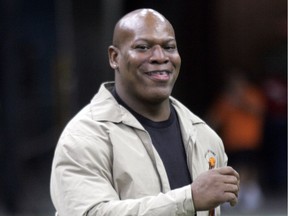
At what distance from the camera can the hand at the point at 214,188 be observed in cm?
397

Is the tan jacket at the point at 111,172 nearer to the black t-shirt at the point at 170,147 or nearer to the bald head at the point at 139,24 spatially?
the black t-shirt at the point at 170,147

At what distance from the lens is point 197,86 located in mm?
10289

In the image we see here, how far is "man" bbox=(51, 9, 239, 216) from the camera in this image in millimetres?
4031

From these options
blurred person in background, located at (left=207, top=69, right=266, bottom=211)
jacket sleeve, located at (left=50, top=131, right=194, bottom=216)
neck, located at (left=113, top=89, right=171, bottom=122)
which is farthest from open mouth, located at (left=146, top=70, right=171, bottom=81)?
blurred person in background, located at (left=207, top=69, right=266, bottom=211)

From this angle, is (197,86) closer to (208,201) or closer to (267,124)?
(267,124)

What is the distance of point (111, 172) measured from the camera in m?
4.23

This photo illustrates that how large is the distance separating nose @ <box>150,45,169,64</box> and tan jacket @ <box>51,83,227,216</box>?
0.82ft

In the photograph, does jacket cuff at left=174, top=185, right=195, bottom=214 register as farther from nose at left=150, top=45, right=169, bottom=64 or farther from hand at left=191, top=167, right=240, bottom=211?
nose at left=150, top=45, right=169, bottom=64

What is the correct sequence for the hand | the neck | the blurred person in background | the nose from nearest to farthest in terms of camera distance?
the hand, the nose, the neck, the blurred person in background

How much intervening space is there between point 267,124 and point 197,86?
2.62 ft

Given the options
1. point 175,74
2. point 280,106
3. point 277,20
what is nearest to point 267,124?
point 280,106

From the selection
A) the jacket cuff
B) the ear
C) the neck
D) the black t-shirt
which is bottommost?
the jacket cuff

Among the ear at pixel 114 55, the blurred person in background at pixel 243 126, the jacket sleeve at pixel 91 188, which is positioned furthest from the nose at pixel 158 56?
the blurred person in background at pixel 243 126

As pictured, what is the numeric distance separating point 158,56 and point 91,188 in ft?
2.03
